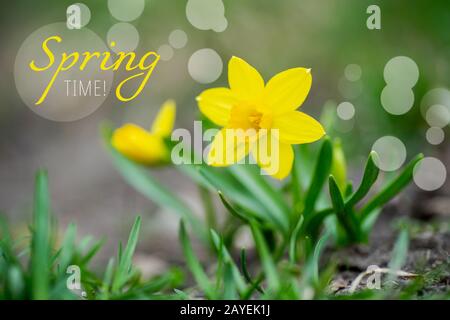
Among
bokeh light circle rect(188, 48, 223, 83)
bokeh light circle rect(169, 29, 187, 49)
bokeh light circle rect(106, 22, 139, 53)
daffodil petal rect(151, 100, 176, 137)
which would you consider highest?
bokeh light circle rect(169, 29, 187, 49)

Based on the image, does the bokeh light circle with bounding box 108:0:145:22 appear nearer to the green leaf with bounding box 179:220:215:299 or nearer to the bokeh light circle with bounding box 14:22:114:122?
the bokeh light circle with bounding box 14:22:114:122

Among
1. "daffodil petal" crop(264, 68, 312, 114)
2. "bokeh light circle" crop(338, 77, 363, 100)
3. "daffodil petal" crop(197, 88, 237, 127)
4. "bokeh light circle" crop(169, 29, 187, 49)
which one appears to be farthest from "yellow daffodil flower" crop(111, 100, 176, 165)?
"bokeh light circle" crop(169, 29, 187, 49)

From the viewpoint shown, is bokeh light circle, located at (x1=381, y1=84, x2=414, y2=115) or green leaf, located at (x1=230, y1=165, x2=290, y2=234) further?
bokeh light circle, located at (x1=381, y1=84, x2=414, y2=115)

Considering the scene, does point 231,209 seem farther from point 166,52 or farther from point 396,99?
point 166,52

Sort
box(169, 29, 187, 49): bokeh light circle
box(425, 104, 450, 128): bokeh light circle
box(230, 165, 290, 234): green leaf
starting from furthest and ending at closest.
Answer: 1. box(169, 29, 187, 49): bokeh light circle
2. box(425, 104, 450, 128): bokeh light circle
3. box(230, 165, 290, 234): green leaf

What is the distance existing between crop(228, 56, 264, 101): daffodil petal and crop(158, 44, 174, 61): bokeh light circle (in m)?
1.52

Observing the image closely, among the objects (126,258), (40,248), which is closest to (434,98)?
(126,258)

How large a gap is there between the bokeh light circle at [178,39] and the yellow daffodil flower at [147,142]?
108 cm

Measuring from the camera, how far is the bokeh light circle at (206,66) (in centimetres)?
235

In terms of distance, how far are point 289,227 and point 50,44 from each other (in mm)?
1518

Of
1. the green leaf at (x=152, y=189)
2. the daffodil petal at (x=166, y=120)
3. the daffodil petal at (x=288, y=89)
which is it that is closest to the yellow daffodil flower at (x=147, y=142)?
the daffodil petal at (x=166, y=120)

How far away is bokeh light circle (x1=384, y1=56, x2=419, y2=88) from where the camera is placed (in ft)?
6.67
